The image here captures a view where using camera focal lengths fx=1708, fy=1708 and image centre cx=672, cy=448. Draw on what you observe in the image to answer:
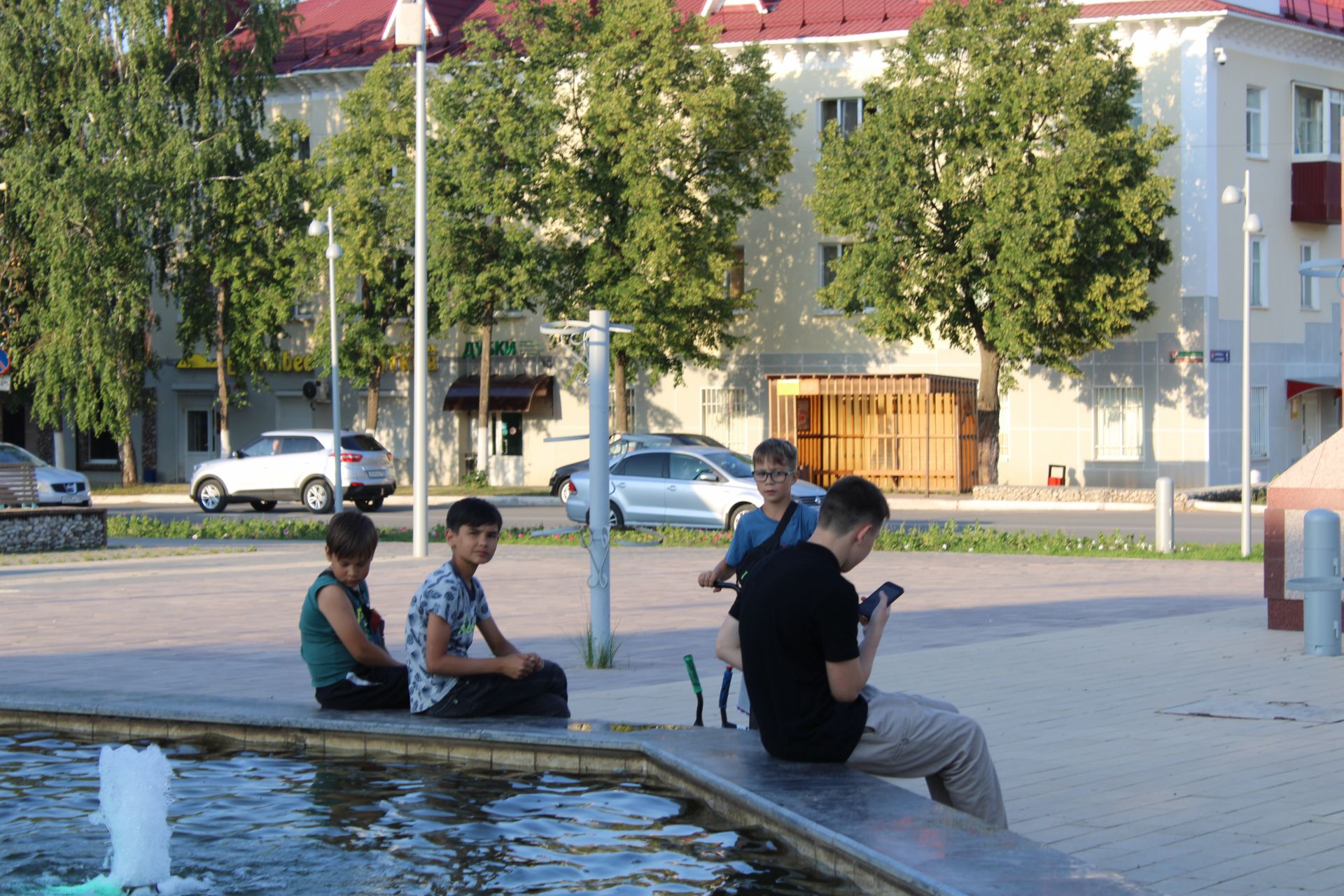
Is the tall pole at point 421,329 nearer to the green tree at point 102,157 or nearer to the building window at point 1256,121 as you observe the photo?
the green tree at point 102,157

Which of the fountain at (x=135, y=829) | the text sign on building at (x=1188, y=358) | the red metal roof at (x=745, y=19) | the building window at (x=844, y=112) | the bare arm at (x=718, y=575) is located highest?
the red metal roof at (x=745, y=19)

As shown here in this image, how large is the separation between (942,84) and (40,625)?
2833 cm

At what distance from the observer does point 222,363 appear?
4722cm

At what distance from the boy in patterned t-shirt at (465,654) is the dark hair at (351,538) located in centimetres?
33

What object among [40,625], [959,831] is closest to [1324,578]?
[959,831]

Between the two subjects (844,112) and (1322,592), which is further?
(844,112)

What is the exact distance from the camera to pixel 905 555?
71.8ft

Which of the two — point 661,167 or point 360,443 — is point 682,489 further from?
point 661,167

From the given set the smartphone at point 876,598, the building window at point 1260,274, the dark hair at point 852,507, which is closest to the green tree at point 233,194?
the building window at point 1260,274

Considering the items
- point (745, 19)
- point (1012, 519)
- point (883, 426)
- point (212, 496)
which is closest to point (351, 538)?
point (1012, 519)

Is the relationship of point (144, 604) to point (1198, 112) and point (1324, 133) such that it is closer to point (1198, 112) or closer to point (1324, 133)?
point (1198, 112)

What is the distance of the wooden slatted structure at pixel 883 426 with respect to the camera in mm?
40938

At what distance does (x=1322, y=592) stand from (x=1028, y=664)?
2.12 metres

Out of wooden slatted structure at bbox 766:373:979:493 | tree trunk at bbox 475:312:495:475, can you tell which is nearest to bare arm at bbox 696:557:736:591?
wooden slatted structure at bbox 766:373:979:493
